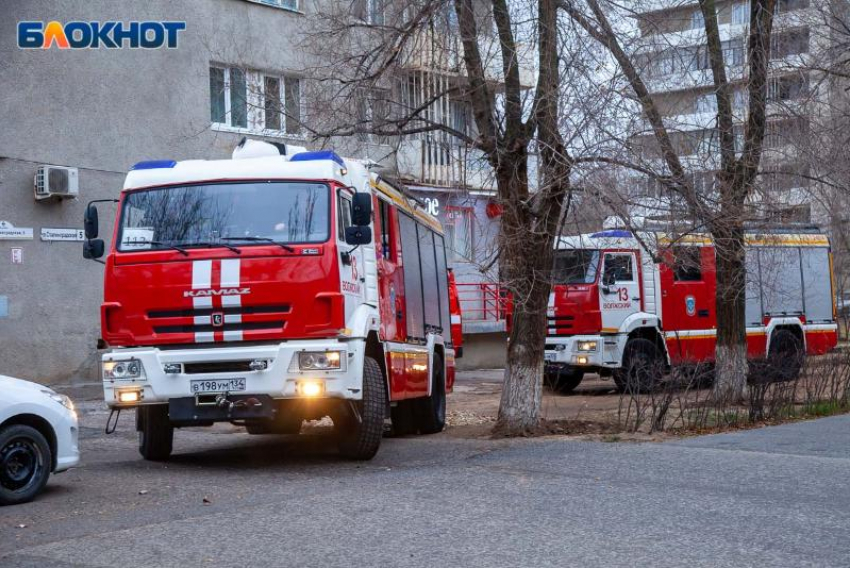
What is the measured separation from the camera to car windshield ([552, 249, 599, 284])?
21.0 meters

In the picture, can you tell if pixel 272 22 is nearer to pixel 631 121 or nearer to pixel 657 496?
pixel 631 121

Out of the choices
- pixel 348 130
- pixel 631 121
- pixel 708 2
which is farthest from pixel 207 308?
pixel 708 2

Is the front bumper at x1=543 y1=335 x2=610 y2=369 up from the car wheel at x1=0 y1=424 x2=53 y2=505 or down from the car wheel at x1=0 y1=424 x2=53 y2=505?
up

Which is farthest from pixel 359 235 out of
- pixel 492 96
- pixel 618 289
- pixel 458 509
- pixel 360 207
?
pixel 618 289

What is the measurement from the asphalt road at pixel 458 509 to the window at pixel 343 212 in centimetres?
221

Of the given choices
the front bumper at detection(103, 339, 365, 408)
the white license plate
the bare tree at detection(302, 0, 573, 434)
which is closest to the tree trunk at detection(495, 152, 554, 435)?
the bare tree at detection(302, 0, 573, 434)

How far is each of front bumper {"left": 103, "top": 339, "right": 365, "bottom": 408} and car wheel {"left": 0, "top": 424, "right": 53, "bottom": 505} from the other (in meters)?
1.38

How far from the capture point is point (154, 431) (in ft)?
37.5

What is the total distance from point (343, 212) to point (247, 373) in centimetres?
181

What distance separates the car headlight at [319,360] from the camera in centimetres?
1027

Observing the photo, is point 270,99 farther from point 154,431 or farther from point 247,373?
point 247,373

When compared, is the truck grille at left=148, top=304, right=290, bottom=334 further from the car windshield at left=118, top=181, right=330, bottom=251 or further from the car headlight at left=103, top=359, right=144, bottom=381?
the car windshield at left=118, top=181, right=330, bottom=251

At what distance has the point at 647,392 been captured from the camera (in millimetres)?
14094

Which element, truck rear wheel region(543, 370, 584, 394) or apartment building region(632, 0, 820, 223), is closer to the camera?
apartment building region(632, 0, 820, 223)
